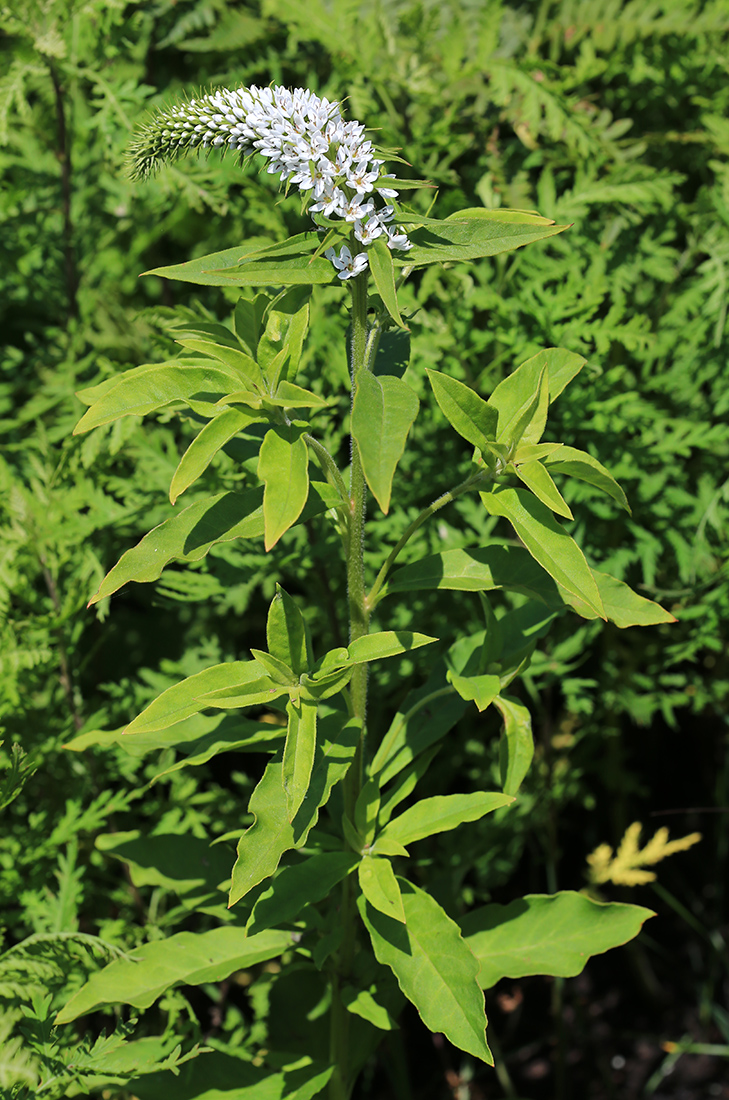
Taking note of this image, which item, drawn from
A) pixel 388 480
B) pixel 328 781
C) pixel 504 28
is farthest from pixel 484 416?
pixel 504 28

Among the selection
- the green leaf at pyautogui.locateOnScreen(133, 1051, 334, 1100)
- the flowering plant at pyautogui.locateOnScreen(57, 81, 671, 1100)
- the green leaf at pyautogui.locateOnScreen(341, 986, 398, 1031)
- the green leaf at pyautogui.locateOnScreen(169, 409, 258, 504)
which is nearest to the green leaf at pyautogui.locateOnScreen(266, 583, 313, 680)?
the flowering plant at pyautogui.locateOnScreen(57, 81, 671, 1100)

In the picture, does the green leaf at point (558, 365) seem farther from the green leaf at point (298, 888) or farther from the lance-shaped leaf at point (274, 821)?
the green leaf at point (298, 888)

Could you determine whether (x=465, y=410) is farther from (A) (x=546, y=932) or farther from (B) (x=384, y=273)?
(A) (x=546, y=932)

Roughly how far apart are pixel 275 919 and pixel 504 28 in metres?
2.37

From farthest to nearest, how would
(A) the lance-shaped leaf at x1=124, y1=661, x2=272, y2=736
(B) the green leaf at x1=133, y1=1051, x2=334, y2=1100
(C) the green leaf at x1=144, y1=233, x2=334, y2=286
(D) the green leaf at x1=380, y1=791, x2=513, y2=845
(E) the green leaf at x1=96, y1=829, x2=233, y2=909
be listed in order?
(E) the green leaf at x1=96, y1=829, x2=233, y2=909 < (B) the green leaf at x1=133, y1=1051, x2=334, y2=1100 < (D) the green leaf at x1=380, y1=791, x2=513, y2=845 < (A) the lance-shaped leaf at x1=124, y1=661, x2=272, y2=736 < (C) the green leaf at x1=144, y1=233, x2=334, y2=286

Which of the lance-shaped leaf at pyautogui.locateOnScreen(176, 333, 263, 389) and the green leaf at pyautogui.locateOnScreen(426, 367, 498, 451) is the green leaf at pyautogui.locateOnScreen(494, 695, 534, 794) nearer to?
the green leaf at pyautogui.locateOnScreen(426, 367, 498, 451)

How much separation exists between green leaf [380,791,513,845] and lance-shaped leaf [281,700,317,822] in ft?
0.97

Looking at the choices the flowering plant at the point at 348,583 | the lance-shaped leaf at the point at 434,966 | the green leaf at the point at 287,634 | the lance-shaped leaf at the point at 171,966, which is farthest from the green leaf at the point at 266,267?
the lance-shaped leaf at the point at 171,966

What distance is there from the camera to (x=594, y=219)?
2266 mm

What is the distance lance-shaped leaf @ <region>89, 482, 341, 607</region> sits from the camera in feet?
3.76

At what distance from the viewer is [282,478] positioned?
3.42ft

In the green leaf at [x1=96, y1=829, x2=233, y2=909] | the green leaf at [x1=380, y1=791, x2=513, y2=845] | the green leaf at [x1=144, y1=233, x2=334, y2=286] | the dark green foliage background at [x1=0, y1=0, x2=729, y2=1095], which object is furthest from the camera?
the dark green foliage background at [x1=0, y1=0, x2=729, y2=1095]

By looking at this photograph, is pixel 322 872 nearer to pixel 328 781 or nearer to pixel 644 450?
pixel 328 781

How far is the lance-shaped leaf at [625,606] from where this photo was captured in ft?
4.11
